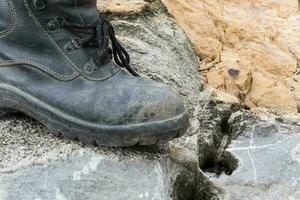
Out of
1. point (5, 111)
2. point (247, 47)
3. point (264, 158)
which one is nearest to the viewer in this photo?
point (5, 111)

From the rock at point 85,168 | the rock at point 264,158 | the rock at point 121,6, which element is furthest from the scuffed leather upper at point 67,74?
the rock at point 121,6

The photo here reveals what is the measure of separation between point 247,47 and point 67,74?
158 centimetres

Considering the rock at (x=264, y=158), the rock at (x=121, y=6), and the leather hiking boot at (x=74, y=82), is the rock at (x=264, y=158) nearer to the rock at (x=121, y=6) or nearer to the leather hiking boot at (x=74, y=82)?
the leather hiking boot at (x=74, y=82)

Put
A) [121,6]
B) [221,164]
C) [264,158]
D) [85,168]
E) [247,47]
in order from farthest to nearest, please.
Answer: [247,47] → [121,6] → [221,164] → [264,158] → [85,168]

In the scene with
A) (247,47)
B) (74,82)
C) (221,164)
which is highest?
(74,82)

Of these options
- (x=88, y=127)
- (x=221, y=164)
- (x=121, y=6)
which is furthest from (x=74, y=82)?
(x=121, y=6)

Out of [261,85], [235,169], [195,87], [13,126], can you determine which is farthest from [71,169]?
[261,85]

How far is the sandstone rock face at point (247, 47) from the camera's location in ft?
9.30

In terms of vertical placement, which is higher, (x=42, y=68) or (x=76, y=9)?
(x=76, y=9)

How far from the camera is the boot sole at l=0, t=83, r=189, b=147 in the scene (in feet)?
5.66

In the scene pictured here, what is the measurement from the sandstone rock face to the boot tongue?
1033 mm

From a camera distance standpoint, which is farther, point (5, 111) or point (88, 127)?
point (5, 111)

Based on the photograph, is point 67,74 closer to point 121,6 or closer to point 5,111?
point 5,111

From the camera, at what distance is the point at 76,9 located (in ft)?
5.88
